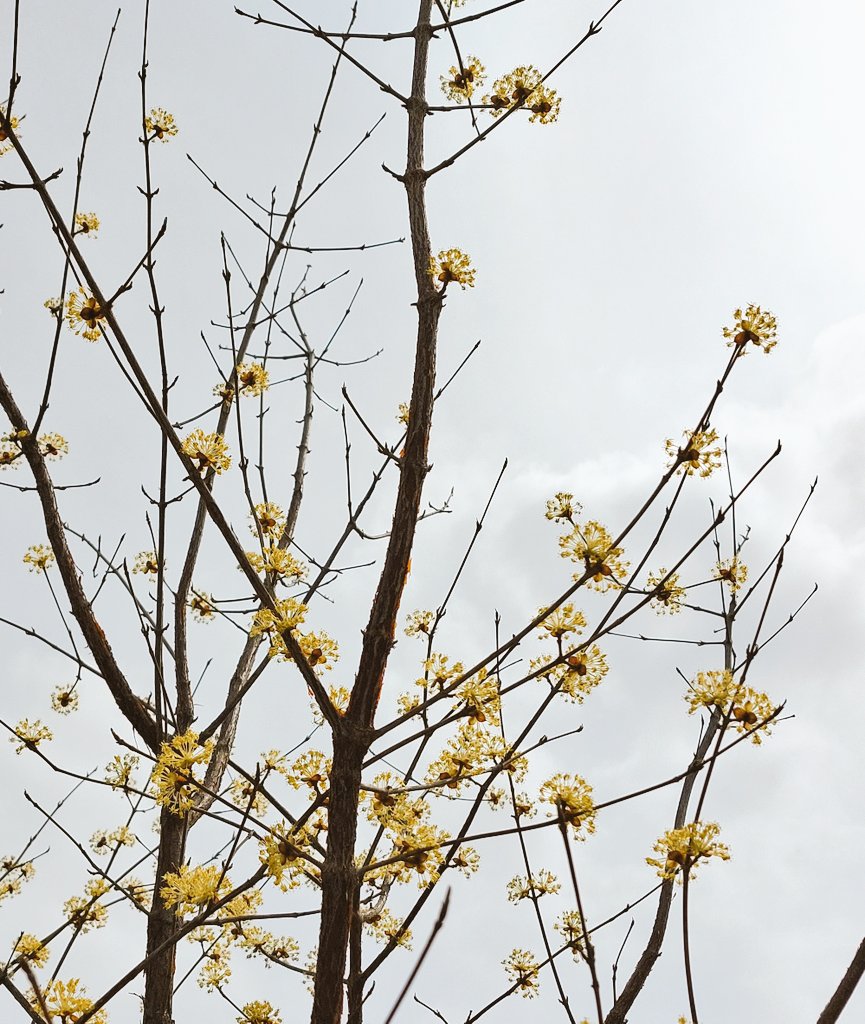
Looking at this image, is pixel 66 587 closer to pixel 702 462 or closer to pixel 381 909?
pixel 381 909

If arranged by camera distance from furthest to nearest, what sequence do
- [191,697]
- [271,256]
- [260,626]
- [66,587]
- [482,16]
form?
[271,256], [191,697], [66,587], [482,16], [260,626]

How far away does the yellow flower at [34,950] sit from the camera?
3.44 meters

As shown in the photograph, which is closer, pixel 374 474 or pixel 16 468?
pixel 374 474

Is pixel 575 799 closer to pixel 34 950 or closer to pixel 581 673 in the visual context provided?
pixel 581 673

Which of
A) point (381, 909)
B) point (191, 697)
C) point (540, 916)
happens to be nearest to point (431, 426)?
point (540, 916)

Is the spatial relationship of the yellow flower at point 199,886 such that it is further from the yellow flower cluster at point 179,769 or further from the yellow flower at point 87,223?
the yellow flower at point 87,223

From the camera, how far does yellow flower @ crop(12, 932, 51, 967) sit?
11.3ft

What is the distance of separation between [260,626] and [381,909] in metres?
1.52

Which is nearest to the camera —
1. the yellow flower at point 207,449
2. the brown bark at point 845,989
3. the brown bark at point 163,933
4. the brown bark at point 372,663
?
the brown bark at point 845,989

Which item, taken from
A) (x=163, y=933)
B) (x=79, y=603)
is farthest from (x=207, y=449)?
(x=163, y=933)

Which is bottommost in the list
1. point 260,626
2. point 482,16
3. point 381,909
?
point 381,909

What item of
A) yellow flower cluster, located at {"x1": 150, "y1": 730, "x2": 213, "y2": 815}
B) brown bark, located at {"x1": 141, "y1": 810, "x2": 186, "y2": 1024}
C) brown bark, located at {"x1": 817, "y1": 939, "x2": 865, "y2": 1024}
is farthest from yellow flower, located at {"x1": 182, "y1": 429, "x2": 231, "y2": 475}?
brown bark, located at {"x1": 817, "y1": 939, "x2": 865, "y2": 1024}

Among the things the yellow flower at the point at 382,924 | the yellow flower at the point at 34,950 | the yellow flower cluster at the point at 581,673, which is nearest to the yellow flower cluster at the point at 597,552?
the yellow flower cluster at the point at 581,673

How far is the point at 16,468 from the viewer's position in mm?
4207
